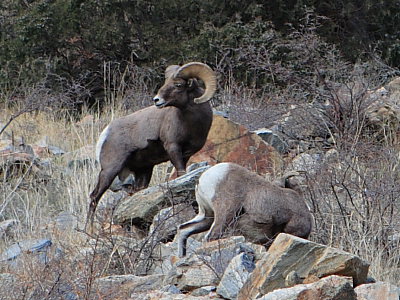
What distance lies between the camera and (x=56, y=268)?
5371 mm

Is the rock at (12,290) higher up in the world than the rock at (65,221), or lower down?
higher up

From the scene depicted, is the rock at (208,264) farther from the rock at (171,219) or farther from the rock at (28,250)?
the rock at (171,219)

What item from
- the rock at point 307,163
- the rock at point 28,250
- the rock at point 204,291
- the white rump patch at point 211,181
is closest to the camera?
the rock at point 204,291

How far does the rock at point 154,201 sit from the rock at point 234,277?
2211 mm

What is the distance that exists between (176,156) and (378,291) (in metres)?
4.20

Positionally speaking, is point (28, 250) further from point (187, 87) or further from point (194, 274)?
point (187, 87)

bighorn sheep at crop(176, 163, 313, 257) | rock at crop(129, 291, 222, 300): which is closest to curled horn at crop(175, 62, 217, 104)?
bighorn sheep at crop(176, 163, 313, 257)

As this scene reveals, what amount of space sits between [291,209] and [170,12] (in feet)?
41.5

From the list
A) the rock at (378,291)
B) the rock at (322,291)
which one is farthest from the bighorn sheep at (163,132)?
the rock at (322,291)

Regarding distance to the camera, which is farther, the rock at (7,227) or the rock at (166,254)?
the rock at (7,227)

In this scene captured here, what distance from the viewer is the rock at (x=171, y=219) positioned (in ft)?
22.5

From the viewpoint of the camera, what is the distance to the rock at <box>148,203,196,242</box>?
22.5 ft

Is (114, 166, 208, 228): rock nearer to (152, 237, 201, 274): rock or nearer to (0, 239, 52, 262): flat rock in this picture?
(152, 237, 201, 274): rock

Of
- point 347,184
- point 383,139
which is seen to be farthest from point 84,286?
point 383,139
